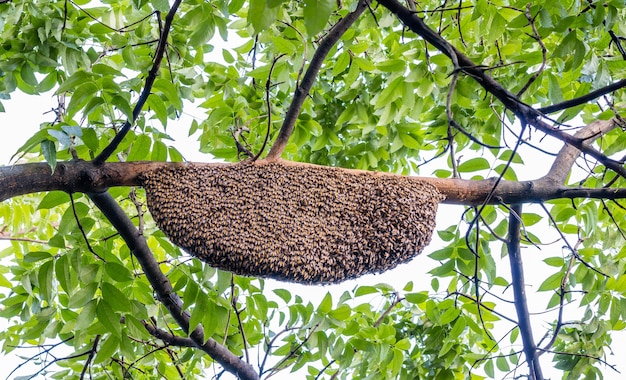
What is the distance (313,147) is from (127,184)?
1051 millimetres

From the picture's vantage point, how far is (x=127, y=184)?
4.91ft

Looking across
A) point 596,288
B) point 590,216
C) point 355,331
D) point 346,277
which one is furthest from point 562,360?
point 346,277

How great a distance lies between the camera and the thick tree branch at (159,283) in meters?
1.57

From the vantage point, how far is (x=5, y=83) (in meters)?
1.98

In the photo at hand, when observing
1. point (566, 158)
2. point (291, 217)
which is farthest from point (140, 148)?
point (566, 158)

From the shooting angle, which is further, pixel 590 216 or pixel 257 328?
pixel 257 328

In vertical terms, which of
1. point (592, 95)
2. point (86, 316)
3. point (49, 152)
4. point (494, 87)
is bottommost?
point (86, 316)

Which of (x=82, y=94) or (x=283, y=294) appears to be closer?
(x=82, y=94)

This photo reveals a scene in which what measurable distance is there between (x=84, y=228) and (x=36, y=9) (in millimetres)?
734

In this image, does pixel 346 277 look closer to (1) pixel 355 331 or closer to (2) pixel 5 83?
(1) pixel 355 331

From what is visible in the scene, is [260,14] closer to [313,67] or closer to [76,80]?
[76,80]

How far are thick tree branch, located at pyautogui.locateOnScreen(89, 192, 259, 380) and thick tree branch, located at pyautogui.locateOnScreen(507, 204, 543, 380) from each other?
37.4 inches

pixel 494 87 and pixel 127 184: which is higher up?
pixel 494 87

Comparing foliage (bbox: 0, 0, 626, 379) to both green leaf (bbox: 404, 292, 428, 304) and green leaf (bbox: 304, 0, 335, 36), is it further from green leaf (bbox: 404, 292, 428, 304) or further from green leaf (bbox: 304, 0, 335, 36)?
green leaf (bbox: 304, 0, 335, 36)
